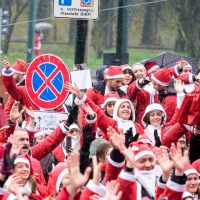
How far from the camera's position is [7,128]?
→ 1572cm

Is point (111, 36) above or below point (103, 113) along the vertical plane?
below

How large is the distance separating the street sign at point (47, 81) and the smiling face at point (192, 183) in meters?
3.55

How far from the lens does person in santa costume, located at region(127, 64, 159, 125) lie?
18031 millimetres

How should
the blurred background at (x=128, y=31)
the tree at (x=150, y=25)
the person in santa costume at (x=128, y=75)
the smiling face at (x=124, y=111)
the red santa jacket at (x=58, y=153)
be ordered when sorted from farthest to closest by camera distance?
1. the tree at (x=150, y=25)
2. the blurred background at (x=128, y=31)
3. the person in santa costume at (x=128, y=75)
4. the red santa jacket at (x=58, y=153)
5. the smiling face at (x=124, y=111)

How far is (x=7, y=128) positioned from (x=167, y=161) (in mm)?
3977

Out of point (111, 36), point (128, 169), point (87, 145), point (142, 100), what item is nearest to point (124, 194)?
point (128, 169)

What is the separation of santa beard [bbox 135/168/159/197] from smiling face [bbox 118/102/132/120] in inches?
113

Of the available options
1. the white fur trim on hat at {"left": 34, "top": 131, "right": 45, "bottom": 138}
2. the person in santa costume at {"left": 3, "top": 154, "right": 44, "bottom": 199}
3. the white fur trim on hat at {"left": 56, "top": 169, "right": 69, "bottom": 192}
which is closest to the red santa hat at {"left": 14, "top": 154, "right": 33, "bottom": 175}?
the person in santa costume at {"left": 3, "top": 154, "right": 44, "bottom": 199}

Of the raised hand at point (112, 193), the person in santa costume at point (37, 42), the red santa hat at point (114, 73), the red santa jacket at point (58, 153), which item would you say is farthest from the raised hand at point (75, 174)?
the person in santa costume at point (37, 42)

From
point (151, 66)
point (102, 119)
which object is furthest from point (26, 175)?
point (151, 66)

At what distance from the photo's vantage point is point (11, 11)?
150ft

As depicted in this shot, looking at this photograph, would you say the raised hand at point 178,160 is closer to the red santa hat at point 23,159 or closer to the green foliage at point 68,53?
the red santa hat at point 23,159

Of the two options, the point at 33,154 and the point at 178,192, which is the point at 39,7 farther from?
the point at 178,192

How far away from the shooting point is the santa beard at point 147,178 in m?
13.2
